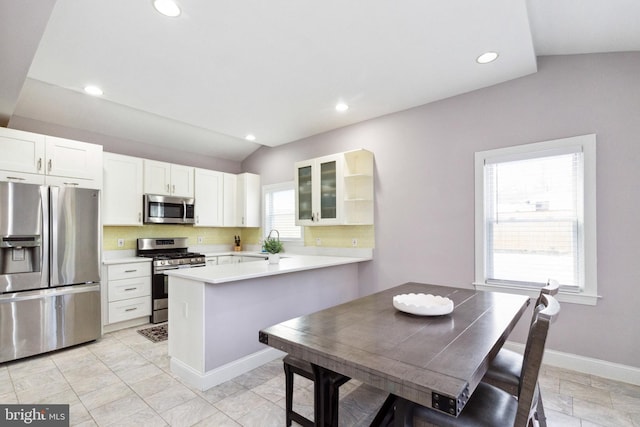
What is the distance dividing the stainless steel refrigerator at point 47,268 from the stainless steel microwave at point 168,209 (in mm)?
844

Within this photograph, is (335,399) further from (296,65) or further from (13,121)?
(13,121)

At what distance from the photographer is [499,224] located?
10.1 ft

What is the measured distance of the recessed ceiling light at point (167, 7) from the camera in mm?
1911

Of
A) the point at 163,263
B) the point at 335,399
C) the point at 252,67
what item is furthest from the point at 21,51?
the point at 335,399

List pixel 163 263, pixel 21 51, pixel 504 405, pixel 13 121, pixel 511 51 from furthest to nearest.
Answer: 1. pixel 163 263
2. pixel 13 121
3. pixel 511 51
4. pixel 21 51
5. pixel 504 405

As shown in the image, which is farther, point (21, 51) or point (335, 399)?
point (21, 51)

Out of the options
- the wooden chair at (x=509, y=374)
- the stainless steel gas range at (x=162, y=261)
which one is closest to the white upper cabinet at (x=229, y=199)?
the stainless steel gas range at (x=162, y=261)

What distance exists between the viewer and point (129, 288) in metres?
3.90

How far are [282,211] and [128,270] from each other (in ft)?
7.93

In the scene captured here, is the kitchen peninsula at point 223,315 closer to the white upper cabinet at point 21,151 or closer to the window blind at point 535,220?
the window blind at point 535,220

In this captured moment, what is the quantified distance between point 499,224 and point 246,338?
2753mm

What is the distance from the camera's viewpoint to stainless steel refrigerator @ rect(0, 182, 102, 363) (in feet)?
9.43

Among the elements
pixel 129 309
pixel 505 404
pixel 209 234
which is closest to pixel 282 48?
pixel 505 404

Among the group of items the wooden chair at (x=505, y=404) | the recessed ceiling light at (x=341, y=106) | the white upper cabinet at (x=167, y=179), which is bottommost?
the wooden chair at (x=505, y=404)
